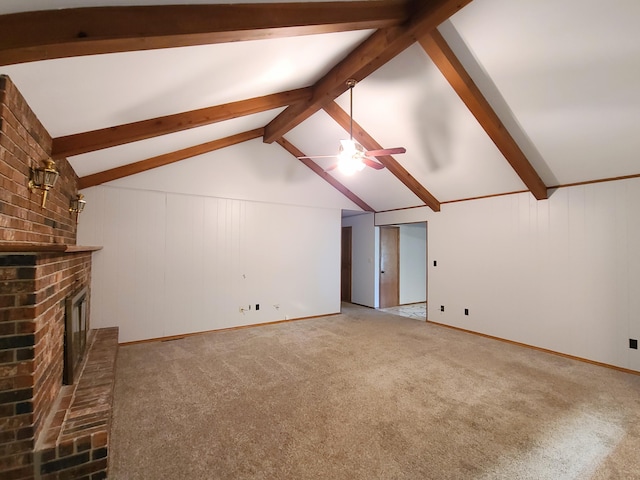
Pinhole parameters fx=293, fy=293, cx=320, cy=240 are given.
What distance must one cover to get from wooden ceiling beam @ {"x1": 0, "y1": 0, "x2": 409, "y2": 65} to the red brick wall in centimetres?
37

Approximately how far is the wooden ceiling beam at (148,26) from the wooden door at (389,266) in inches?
211

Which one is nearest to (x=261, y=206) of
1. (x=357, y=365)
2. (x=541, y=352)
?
(x=357, y=365)

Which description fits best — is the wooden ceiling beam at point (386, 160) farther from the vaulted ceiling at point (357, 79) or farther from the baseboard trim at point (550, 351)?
the baseboard trim at point (550, 351)

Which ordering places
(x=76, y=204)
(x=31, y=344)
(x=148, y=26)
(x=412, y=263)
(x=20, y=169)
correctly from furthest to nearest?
(x=412, y=263) < (x=76, y=204) < (x=20, y=169) < (x=31, y=344) < (x=148, y=26)

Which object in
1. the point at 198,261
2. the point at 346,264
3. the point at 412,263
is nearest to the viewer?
the point at 198,261

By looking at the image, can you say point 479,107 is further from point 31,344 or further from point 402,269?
point 402,269

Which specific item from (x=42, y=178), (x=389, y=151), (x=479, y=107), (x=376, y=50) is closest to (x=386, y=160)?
(x=479, y=107)

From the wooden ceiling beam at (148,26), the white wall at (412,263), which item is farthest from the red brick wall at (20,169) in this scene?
the white wall at (412,263)

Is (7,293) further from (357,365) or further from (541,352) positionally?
(541,352)

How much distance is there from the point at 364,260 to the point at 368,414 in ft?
16.0

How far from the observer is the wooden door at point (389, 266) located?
7004mm

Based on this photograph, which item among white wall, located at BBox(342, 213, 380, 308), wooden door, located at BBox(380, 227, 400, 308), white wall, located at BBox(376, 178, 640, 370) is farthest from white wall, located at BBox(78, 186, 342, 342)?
white wall, located at BBox(376, 178, 640, 370)

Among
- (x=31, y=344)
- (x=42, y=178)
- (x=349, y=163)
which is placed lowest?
(x=31, y=344)

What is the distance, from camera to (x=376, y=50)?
9.11 ft
